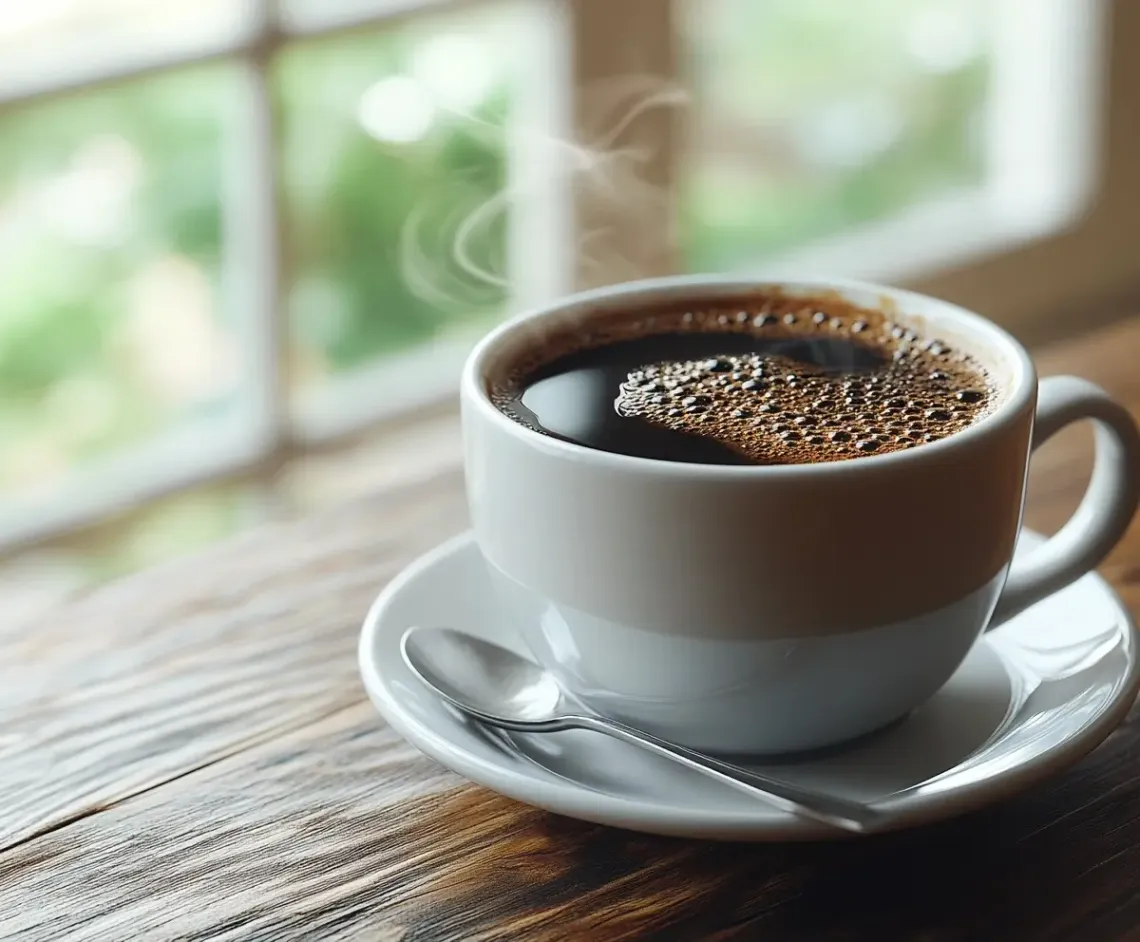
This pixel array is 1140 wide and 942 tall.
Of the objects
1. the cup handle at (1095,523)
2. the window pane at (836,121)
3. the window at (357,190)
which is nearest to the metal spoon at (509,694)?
the cup handle at (1095,523)

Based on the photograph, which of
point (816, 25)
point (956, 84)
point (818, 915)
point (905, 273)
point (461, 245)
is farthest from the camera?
point (956, 84)

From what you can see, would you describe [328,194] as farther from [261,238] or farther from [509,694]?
[509,694]

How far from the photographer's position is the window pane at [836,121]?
82.0 inches

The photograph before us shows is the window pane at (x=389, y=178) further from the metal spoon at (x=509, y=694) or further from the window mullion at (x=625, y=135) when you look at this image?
the metal spoon at (x=509, y=694)

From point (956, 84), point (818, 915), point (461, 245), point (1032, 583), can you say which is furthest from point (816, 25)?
point (818, 915)

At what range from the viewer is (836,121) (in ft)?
7.35

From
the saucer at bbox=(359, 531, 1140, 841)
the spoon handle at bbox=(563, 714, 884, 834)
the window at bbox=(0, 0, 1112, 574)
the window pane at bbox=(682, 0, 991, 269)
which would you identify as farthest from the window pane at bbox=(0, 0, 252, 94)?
the spoon handle at bbox=(563, 714, 884, 834)

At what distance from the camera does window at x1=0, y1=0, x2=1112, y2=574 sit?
59.2 inches

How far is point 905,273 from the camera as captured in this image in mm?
1982

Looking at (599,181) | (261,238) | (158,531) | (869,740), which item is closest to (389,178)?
(599,181)

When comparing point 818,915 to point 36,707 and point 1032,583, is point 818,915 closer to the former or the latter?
point 1032,583

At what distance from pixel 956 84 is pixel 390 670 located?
6.09 ft

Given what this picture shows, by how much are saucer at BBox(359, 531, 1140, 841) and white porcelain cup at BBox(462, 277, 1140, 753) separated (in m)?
0.02

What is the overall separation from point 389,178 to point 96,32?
48 centimetres
